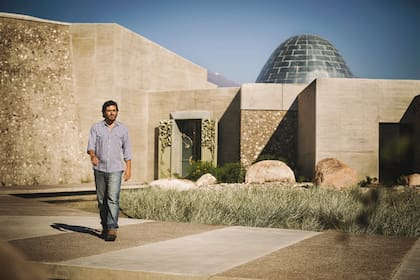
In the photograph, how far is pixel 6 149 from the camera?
21.3 meters

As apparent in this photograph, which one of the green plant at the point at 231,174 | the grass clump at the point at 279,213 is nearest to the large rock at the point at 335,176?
the green plant at the point at 231,174

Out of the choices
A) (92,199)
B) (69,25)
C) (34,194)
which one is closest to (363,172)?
(92,199)

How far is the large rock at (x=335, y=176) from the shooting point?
16250 mm

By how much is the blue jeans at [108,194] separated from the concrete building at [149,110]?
44.6ft

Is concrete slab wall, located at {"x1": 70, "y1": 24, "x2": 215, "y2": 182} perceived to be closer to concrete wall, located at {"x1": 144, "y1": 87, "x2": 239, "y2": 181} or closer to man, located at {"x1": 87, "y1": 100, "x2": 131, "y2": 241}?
concrete wall, located at {"x1": 144, "y1": 87, "x2": 239, "y2": 181}

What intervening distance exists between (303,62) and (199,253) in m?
42.2

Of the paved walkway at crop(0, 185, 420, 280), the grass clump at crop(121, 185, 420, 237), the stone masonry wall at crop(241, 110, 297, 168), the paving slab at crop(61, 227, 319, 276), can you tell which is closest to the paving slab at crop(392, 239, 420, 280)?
the paved walkway at crop(0, 185, 420, 280)

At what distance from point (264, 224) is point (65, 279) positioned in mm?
4959

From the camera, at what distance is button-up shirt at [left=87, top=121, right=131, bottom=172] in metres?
6.37

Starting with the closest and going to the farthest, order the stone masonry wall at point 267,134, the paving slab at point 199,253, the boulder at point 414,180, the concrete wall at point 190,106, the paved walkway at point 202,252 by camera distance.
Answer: the paved walkway at point 202,252 < the paving slab at point 199,253 < the boulder at point 414,180 < the stone masonry wall at point 267,134 < the concrete wall at point 190,106

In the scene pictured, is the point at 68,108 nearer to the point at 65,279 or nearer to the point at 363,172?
the point at 363,172

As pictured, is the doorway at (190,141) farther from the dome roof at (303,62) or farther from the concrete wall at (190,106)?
the dome roof at (303,62)

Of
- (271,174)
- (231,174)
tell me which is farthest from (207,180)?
(271,174)

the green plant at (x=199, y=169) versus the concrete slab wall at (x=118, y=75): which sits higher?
the concrete slab wall at (x=118, y=75)
